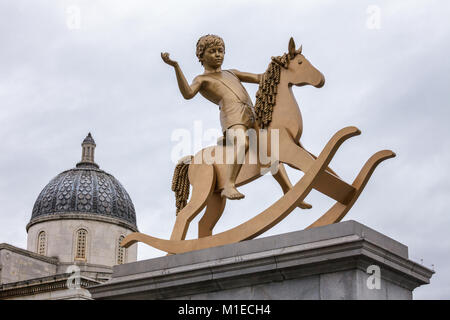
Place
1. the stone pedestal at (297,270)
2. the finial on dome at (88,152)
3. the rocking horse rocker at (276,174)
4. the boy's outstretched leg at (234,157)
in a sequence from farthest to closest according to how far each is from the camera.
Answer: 1. the finial on dome at (88,152)
2. the boy's outstretched leg at (234,157)
3. the rocking horse rocker at (276,174)
4. the stone pedestal at (297,270)

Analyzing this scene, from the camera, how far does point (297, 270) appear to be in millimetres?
10469

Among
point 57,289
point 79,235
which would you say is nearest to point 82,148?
point 79,235

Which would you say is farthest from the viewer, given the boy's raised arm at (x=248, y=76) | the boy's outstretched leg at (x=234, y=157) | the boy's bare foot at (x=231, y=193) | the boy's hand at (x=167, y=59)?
the boy's raised arm at (x=248, y=76)

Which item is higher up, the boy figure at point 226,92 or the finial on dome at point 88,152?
the finial on dome at point 88,152

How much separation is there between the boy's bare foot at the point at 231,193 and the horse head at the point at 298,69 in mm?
1787

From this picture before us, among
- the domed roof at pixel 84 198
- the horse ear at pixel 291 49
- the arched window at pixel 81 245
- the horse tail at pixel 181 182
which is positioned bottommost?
the horse tail at pixel 181 182

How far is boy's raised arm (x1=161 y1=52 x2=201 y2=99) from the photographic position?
41.2 feet

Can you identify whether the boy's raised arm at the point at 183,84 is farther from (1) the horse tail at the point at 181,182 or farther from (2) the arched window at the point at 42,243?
(2) the arched window at the point at 42,243

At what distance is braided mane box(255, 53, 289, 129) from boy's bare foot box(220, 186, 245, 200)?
1.04 metres

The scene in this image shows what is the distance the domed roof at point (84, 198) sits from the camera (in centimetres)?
5256

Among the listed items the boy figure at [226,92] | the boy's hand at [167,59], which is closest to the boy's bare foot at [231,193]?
the boy figure at [226,92]
